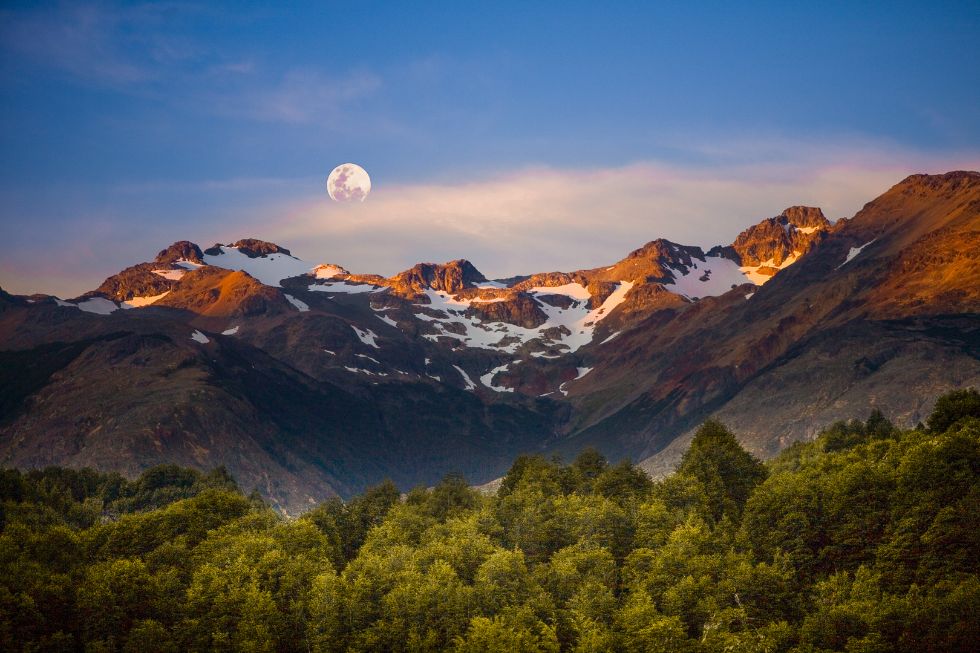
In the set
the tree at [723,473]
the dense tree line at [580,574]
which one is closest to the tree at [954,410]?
the dense tree line at [580,574]

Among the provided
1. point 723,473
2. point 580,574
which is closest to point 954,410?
point 723,473

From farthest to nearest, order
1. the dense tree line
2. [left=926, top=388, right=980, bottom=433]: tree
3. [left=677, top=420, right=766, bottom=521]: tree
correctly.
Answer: [left=926, top=388, right=980, bottom=433]: tree, [left=677, top=420, right=766, bottom=521]: tree, the dense tree line

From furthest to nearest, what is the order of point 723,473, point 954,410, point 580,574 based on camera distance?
point 723,473
point 954,410
point 580,574

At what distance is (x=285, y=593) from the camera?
139750 millimetres

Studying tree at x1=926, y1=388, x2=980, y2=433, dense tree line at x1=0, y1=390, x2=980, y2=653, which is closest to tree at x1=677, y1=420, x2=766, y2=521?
dense tree line at x1=0, y1=390, x2=980, y2=653

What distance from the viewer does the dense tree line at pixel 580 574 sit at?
121m

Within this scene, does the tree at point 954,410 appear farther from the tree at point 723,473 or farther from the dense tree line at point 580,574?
the tree at point 723,473

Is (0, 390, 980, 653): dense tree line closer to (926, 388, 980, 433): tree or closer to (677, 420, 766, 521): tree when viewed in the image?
(926, 388, 980, 433): tree

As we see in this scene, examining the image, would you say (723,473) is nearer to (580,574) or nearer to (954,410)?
(954,410)

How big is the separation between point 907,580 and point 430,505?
307ft

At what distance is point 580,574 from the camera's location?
141375mm

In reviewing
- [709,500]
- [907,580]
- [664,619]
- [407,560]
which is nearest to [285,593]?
[407,560]

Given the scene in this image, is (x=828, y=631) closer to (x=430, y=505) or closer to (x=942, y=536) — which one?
(x=942, y=536)

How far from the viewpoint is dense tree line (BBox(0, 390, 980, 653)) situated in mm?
120688
